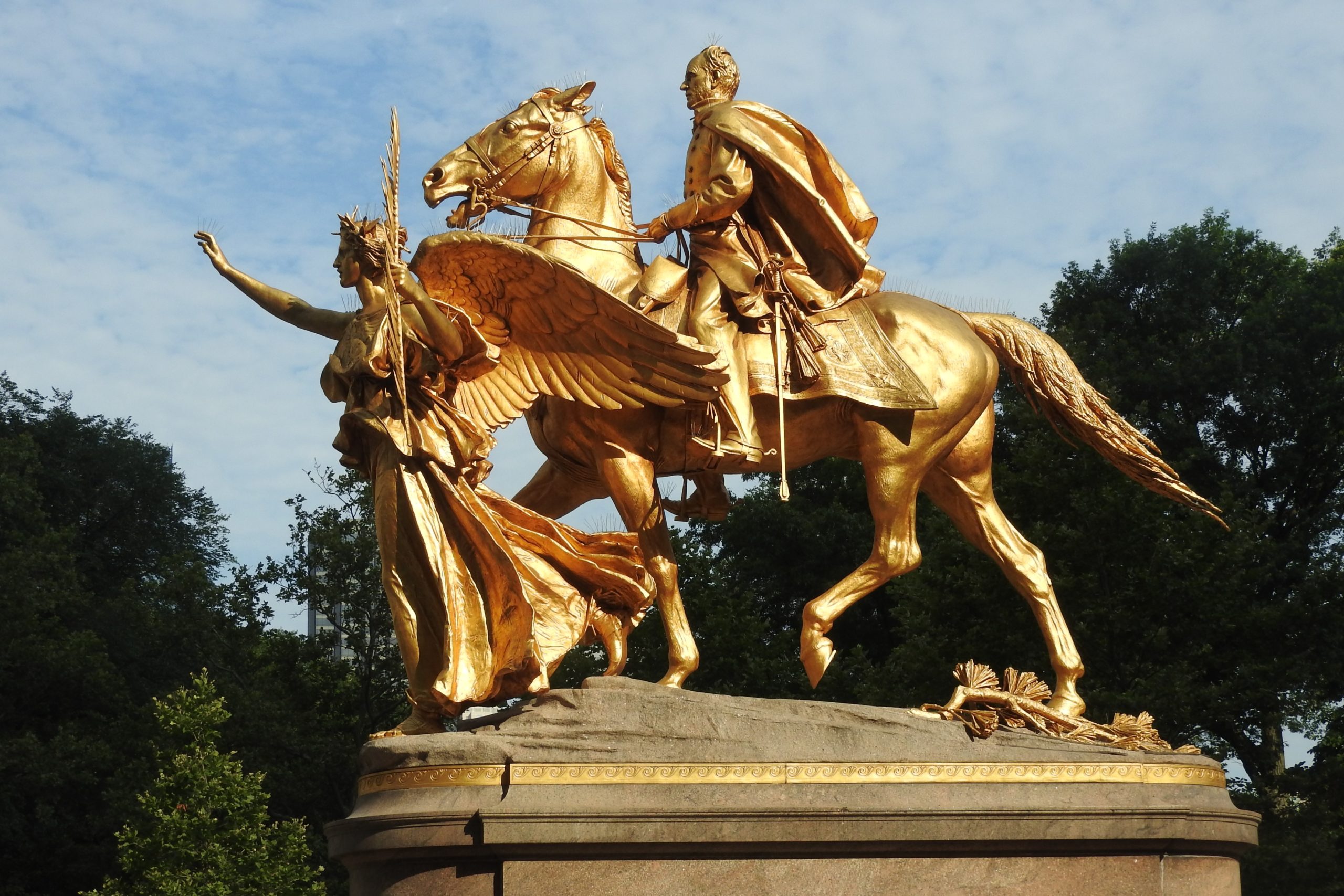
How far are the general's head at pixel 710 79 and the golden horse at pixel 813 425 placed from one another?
1.96 ft

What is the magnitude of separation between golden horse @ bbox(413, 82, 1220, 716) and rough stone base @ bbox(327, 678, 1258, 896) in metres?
0.94

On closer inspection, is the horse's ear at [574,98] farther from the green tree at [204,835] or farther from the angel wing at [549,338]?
the green tree at [204,835]

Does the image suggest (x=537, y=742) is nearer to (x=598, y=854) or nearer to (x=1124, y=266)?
(x=598, y=854)

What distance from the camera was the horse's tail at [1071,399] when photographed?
10914 millimetres

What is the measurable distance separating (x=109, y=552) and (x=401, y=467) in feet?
84.5

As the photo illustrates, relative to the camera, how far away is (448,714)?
31.9 ft

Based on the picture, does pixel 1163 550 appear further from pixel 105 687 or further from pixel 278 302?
pixel 105 687

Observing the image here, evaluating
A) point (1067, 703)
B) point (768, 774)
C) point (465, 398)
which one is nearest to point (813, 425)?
point (465, 398)

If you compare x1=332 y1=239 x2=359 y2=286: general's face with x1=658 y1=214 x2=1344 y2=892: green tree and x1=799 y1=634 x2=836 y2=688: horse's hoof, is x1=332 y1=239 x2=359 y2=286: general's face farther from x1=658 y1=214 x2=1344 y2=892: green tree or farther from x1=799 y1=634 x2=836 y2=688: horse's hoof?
x1=658 y1=214 x2=1344 y2=892: green tree

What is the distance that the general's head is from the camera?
10.9 metres

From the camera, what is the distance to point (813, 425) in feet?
34.2

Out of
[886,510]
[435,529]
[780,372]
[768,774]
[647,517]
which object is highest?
[780,372]

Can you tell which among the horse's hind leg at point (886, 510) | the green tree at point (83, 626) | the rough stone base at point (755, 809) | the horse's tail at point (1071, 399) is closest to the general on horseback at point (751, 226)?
the horse's hind leg at point (886, 510)

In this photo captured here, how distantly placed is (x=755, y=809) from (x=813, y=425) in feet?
8.59
